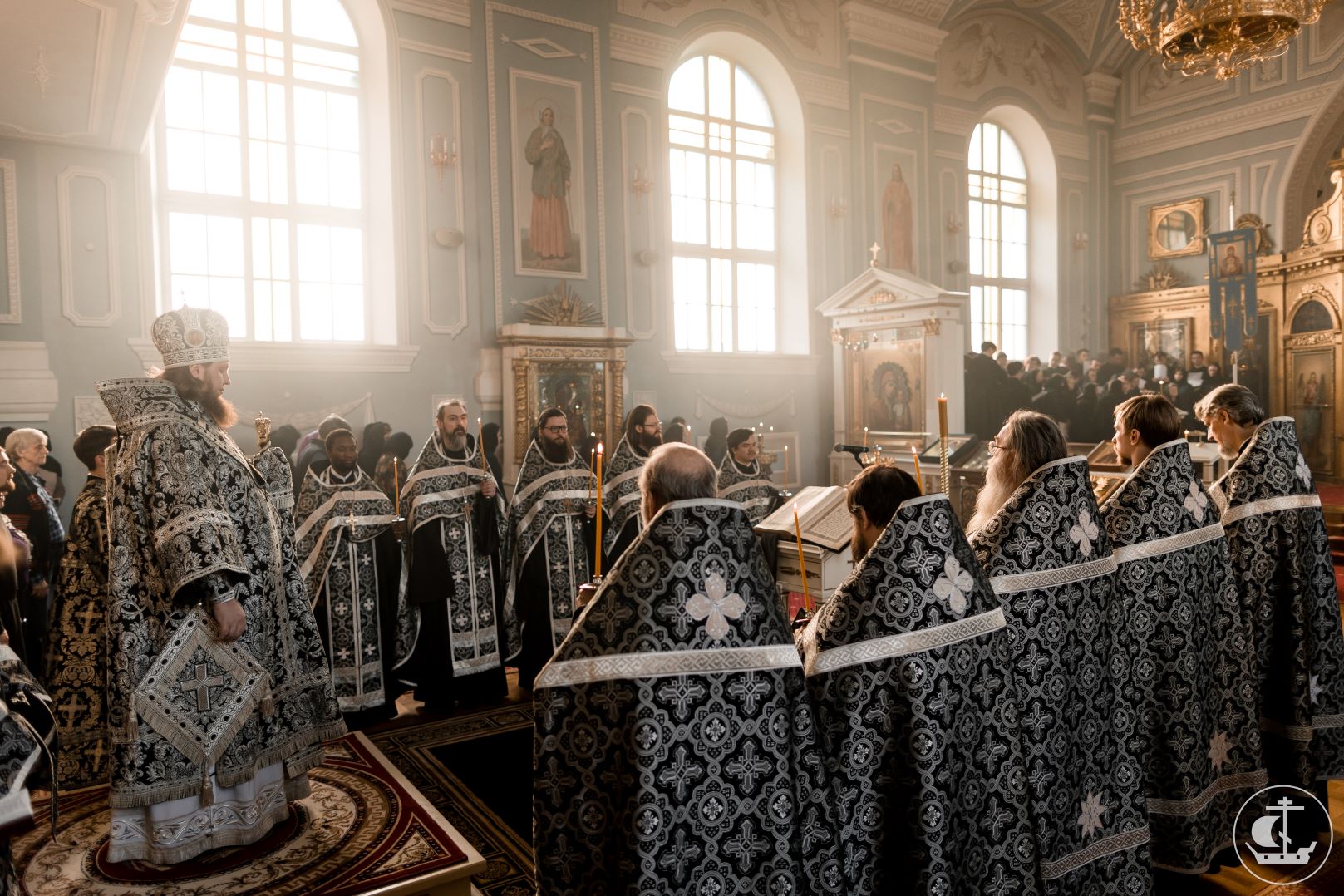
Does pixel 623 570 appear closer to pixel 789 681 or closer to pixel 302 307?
pixel 789 681

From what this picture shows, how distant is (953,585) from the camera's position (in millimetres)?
2283

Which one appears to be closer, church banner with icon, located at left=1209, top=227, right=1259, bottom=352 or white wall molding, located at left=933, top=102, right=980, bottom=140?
church banner with icon, located at left=1209, top=227, right=1259, bottom=352

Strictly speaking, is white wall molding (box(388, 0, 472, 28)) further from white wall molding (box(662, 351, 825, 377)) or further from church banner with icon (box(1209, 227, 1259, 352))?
church banner with icon (box(1209, 227, 1259, 352))

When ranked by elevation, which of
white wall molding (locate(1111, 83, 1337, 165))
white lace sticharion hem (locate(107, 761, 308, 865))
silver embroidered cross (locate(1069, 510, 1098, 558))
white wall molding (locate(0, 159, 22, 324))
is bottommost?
white lace sticharion hem (locate(107, 761, 308, 865))

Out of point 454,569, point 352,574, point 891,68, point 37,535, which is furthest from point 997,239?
point 37,535

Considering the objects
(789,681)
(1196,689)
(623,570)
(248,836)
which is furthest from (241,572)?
(1196,689)

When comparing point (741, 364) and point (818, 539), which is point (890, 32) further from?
point (818, 539)

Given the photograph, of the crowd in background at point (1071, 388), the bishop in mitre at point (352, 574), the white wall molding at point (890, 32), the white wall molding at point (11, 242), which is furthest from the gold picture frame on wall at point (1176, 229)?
the white wall molding at point (11, 242)

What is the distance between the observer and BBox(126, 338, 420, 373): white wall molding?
8203 millimetres

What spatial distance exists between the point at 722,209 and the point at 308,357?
5.84 m

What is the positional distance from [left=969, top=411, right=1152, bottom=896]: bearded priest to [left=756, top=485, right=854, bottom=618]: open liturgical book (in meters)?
1.25

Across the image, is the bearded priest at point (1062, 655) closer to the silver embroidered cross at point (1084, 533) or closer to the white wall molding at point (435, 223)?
the silver embroidered cross at point (1084, 533)

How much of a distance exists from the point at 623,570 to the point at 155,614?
1888 millimetres

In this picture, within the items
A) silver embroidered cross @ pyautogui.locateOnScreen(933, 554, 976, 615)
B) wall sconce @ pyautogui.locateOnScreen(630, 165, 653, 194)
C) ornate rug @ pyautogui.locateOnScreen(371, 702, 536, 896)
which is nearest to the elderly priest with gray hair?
silver embroidered cross @ pyautogui.locateOnScreen(933, 554, 976, 615)
